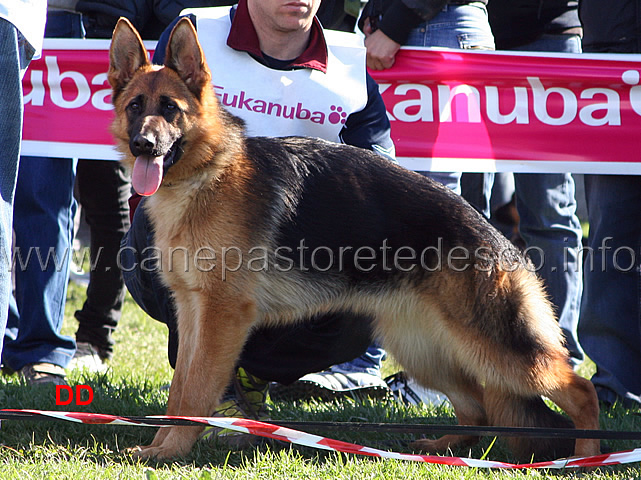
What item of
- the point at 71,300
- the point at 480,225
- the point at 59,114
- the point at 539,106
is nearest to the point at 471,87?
the point at 539,106

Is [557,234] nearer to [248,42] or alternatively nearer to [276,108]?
[276,108]

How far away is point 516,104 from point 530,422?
88.2 inches

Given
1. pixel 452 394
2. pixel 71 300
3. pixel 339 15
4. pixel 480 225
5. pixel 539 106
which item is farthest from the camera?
pixel 71 300

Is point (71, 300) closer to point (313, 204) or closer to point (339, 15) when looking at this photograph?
point (339, 15)

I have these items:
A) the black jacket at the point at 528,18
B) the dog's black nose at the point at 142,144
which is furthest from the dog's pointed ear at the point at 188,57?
the black jacket at the point at 528,18

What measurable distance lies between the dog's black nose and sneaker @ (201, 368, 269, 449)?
108cm

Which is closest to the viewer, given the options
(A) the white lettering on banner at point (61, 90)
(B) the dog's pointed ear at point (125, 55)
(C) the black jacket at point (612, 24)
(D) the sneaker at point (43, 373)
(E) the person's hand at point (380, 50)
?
(B) the dog's pointed ear at point (125, 55)

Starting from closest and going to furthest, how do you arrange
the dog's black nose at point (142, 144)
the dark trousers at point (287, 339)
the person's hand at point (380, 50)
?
the dog's black nose at point (142, 144) → the dark trousers at point (287, 339) → the person's hand at point (380, 50)

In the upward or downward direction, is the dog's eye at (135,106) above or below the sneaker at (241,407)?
above

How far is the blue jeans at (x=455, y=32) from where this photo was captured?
13.7 feet

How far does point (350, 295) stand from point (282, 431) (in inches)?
25.2

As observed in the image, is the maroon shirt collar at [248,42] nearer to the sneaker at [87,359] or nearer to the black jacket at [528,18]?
the black jacket at [528,18]

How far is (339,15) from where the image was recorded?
4.77 m

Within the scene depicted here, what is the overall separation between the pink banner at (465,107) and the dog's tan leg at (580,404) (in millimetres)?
1845
